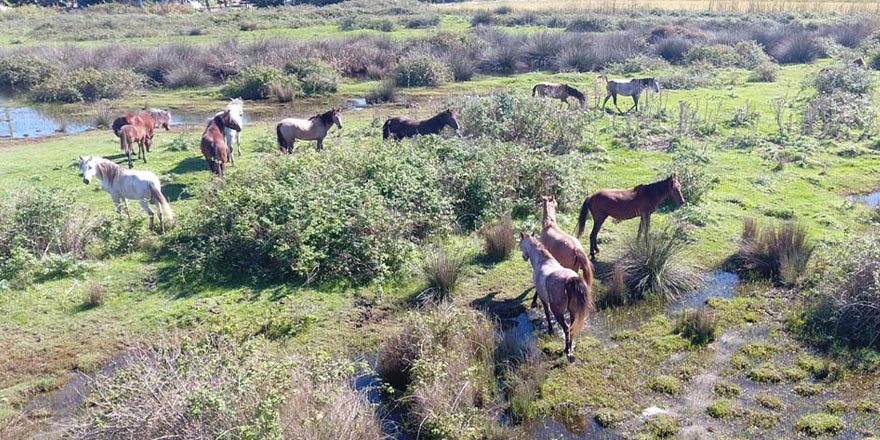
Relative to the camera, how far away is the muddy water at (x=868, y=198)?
13281 mm

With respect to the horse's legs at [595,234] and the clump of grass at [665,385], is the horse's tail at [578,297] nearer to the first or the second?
the clump of grass at [665,385]

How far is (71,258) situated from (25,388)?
10.1 ft

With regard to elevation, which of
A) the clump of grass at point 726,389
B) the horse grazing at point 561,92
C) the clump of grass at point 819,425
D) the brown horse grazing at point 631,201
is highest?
the horse grazing at point 561,92

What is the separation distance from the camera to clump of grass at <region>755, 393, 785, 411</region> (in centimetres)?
712

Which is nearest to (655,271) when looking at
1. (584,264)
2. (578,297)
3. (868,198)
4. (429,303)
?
(584,264)

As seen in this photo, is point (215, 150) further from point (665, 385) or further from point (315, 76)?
point (315, 76)

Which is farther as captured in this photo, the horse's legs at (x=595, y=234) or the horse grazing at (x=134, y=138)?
the horse grazing at (x=134, y=138)

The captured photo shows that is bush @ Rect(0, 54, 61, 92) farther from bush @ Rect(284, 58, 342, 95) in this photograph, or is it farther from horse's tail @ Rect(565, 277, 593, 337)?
horse's tail @ Rect(565, 277, 593, 337)

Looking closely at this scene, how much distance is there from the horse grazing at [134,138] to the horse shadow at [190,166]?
3.45 ft

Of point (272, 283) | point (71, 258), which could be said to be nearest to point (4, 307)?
point (71, 258)

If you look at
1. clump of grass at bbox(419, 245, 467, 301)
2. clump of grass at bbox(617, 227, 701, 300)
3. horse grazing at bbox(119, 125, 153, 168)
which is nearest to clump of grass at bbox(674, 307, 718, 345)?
clump of grass at bbox(617, 227, 701, 300)

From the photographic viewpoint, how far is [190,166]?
1614 centimetres

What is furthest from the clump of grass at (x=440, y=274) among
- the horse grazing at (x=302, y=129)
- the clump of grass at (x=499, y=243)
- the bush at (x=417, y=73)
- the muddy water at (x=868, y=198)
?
the bush at (x=417, y=73)

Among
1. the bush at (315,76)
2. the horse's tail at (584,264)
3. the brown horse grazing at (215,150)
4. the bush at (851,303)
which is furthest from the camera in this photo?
the bush at (315,76)
